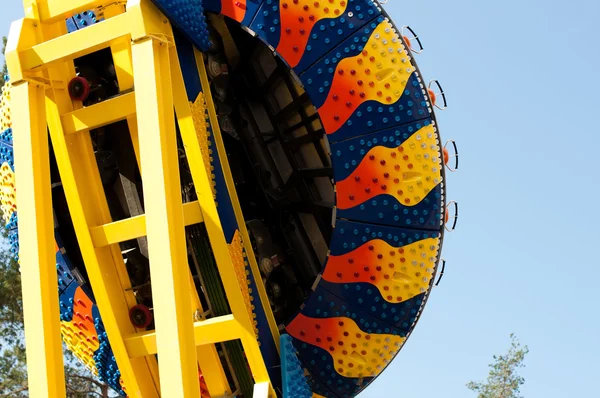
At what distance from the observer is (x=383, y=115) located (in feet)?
19.7

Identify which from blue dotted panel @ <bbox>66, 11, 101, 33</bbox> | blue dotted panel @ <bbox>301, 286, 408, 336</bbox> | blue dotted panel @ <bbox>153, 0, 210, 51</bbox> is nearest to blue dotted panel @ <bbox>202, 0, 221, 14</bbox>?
blue dotted panel @ <bbox>153, 0, 210, 51</bbox>

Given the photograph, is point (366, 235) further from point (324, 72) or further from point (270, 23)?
point (270, 23)

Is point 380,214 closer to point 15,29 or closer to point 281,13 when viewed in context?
point 281,13

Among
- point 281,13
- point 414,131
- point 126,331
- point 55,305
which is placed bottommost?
point 126,331

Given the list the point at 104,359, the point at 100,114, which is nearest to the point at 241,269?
the point at 100,114

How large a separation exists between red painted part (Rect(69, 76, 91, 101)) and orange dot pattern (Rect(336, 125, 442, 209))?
73.1 inches

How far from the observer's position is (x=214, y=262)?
608 cm

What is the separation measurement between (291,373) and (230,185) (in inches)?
54.6

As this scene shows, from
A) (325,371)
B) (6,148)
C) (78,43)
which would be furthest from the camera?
(6,148)

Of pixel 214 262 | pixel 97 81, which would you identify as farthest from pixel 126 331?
pixel 97 81

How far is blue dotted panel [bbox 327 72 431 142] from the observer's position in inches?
236

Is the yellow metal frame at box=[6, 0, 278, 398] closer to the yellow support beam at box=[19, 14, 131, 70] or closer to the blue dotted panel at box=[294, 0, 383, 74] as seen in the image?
the yellow support beam at box=[19, 14, 131, 70]

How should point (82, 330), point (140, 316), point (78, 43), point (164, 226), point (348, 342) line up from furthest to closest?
point (82, 330)
point (348, 342)
point (140, 316)
point (78, 43)
point (164, 226)

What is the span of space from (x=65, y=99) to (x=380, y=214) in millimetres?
2321
